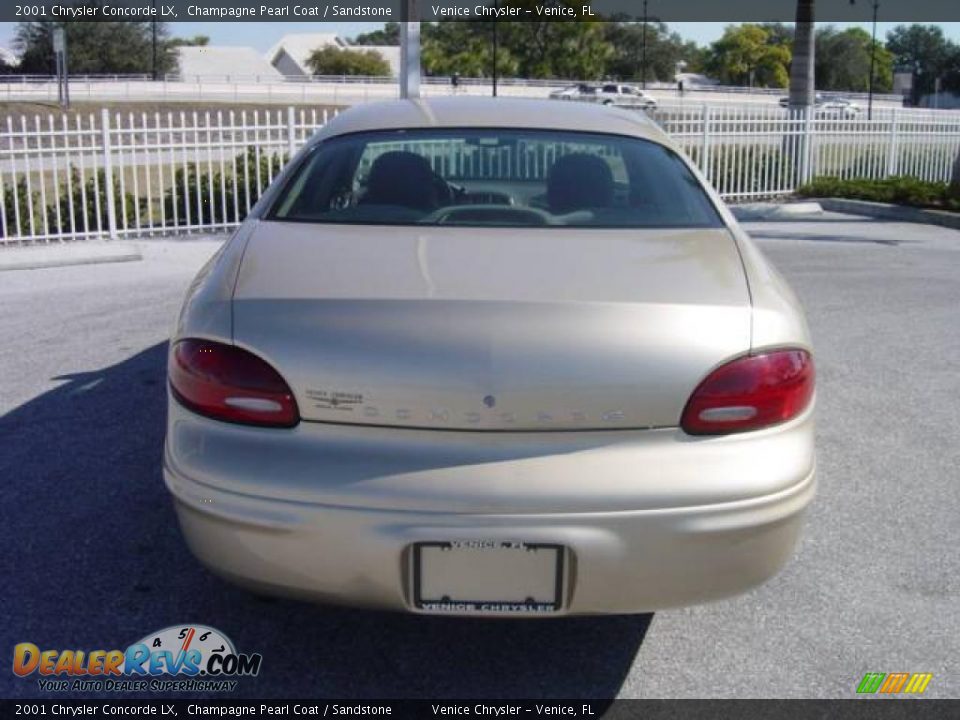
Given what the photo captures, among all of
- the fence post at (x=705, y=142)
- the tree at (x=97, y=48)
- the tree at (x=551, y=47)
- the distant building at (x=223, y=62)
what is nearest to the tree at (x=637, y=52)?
the tree at (x=551, y=47)

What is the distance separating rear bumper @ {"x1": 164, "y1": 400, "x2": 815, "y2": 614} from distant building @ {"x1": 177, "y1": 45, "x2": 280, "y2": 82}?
7467cm

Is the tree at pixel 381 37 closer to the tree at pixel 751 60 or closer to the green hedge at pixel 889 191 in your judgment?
the tree at pixel 751 60

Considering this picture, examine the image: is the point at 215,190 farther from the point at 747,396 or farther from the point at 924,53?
the point at 924,53

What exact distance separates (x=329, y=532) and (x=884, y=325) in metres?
5.96

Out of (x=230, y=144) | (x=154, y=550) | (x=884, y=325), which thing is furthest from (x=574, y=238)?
(x=230, y=144)

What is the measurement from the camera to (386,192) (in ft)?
12.0

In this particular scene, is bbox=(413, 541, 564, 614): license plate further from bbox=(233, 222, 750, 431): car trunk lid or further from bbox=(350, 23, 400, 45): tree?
bbox=(350, 23, 400, 45): tree

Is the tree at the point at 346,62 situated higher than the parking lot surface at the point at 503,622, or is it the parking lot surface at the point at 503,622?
the tree at the point at 346,62

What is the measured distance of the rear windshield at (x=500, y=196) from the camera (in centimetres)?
350

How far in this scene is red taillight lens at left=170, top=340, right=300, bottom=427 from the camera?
102 inches

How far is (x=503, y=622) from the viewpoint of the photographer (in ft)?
10.7

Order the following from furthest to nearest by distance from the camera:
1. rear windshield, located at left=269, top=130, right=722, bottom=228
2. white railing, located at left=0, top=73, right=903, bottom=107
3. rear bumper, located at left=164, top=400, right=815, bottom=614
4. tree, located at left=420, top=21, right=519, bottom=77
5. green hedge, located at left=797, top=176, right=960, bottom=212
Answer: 1. tree, located at left=420, top=21, right=519, bottom=77
2. white railing, located at left=0, top=73, right=903, bottom=107
3. green hedge, located at left=797, top=176, right=960, bottom=212
4. rear windshield, located at left=269, top=130, right=722, bottom=228
5. rear bumper, located at left=164, top=400, right=815, bottom=614

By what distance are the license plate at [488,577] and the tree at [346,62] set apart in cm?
7569

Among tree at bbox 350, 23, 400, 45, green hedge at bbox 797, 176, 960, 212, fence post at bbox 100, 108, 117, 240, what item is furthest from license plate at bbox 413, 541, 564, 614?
tree at bbox 350, 23, 400, 45
